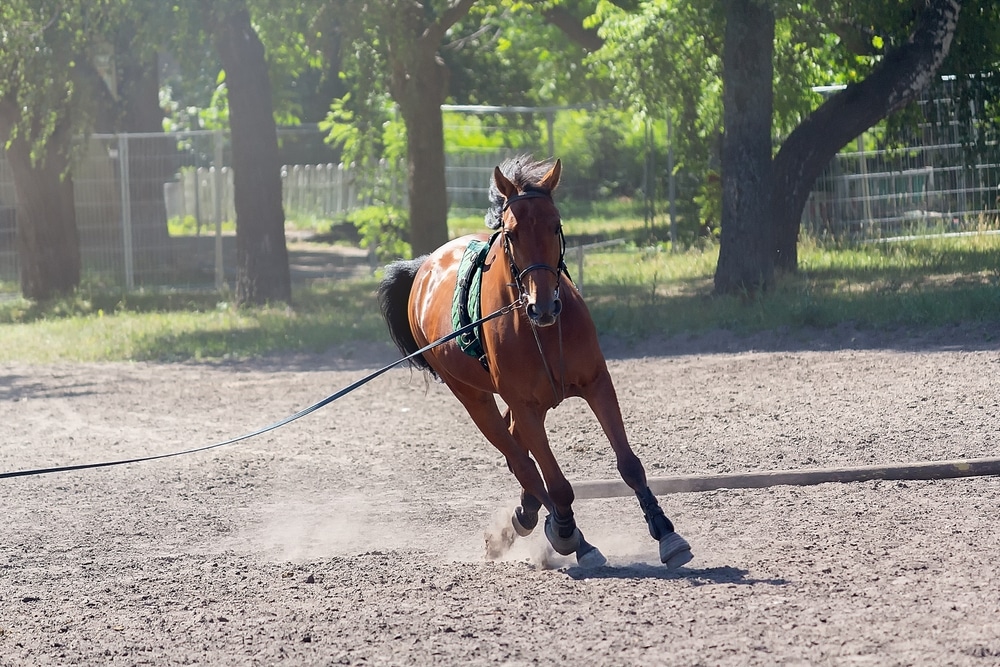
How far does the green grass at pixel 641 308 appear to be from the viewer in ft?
42.5

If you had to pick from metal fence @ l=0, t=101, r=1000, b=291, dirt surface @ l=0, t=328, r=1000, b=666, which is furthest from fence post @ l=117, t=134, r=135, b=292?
dirt surface @ l=0, t=328, r=1000, b=666

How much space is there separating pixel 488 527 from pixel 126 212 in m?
14.8

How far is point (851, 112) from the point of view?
1486 centimetres

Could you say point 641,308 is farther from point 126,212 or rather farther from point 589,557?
point 126,212

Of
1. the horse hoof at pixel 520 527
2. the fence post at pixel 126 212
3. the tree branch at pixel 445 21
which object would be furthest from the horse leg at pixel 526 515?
the fence post at pixel 126 212

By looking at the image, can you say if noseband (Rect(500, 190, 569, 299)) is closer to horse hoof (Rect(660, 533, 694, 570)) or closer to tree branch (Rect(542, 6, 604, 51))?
horse hoof (Rect(660, 533, 694, 570))

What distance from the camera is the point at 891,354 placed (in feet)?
37.3

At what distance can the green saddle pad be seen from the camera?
6789 mm

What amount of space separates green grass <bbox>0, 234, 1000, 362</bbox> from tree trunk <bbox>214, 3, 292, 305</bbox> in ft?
1.63

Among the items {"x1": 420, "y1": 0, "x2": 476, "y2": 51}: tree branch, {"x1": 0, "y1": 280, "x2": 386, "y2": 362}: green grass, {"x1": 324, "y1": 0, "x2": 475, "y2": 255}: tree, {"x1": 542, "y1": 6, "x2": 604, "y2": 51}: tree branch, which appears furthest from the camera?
{"x1": 542, "y1": 6, "x2": 604, "y2": 51}: tree branch

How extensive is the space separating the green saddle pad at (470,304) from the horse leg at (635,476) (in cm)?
82

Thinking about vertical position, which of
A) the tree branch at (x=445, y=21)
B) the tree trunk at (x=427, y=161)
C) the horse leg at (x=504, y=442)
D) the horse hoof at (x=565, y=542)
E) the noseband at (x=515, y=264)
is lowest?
the horse hoof at (x=565, y=542)

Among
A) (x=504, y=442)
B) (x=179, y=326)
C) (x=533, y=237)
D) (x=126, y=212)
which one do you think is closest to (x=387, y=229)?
(x=126, y=212)

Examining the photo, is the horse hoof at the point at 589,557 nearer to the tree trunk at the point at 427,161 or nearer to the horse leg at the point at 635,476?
the horse leg at the point at 635,476
